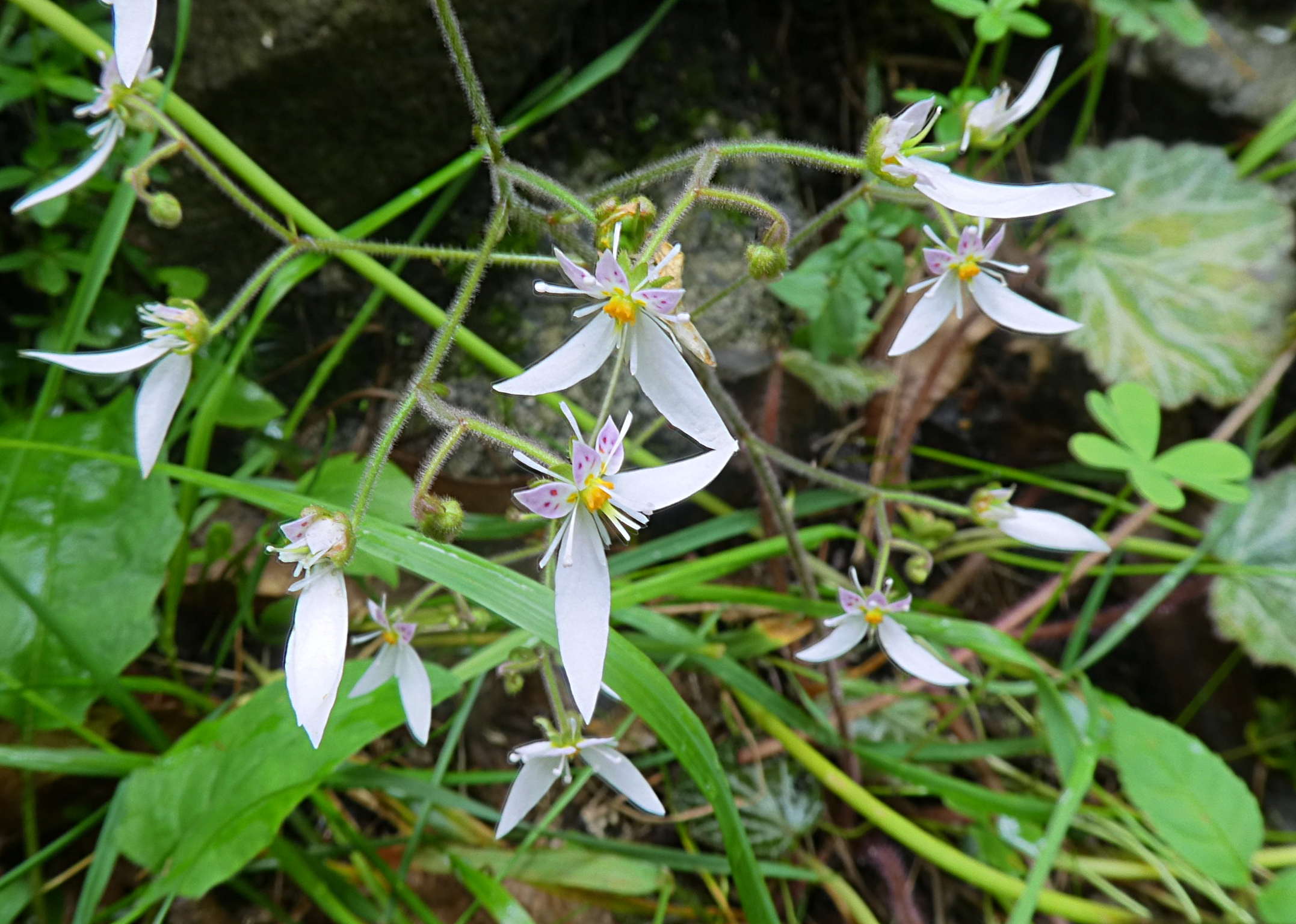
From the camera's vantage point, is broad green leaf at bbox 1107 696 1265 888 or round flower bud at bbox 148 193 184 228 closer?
round flower bud at bbox 148 193 184 228

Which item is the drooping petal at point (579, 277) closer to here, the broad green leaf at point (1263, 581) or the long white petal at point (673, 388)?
the long white petal at point (673, 388)

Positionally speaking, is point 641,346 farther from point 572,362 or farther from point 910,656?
point 910,656

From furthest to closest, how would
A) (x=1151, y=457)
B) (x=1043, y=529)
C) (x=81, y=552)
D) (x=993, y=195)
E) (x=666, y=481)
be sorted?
1. (x=1151, y=457)
2. (x=81, y=552)
3. (x=1043, y=529)
4. (x=993, y=195)
5. (x=666, y=481)

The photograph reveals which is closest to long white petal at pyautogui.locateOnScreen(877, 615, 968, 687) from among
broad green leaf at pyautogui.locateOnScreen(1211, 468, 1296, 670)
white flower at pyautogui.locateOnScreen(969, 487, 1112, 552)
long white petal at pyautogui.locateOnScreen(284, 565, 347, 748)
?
white flower at pyautogui.locateOnScreen(969, 487, 1112, 552)

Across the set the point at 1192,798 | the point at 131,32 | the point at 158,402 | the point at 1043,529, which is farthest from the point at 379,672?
the point at 1192,798

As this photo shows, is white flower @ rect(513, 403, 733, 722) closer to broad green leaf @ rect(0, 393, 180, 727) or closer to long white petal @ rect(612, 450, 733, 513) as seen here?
long white petal @ rect(612, 450, 733, 513)
